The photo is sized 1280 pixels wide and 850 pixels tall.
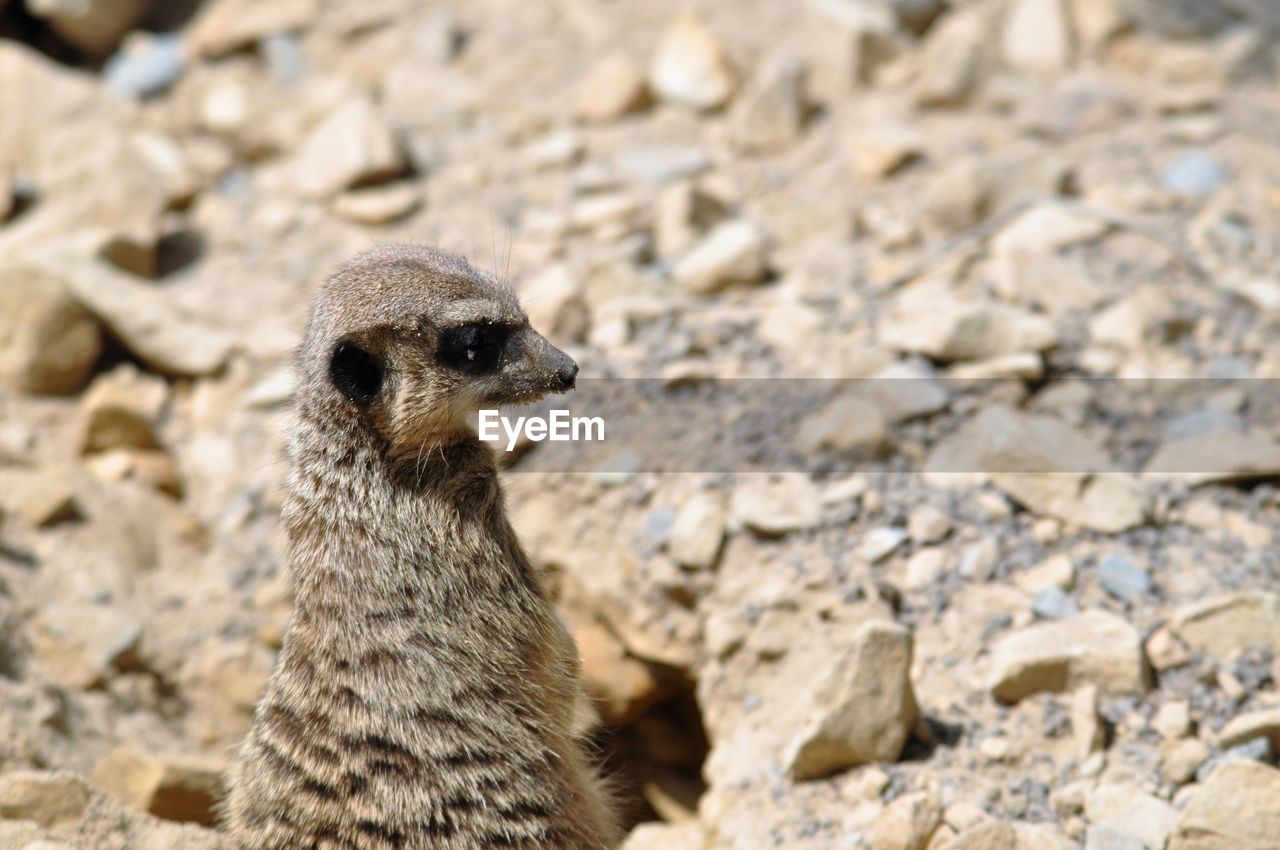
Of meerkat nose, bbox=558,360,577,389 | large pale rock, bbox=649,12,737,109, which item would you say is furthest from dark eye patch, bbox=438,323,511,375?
large pale rock, bbox=649,12,737,109

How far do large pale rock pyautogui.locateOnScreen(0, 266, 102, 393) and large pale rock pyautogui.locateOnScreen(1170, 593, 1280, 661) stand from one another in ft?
11.3

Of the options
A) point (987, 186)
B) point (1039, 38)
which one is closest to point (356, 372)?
point (987, 186)

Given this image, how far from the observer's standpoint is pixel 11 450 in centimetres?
391

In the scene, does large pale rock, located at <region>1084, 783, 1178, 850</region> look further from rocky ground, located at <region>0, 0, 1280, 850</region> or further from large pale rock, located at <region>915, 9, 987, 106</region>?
large pale rock, located at <region>915, 9, 987, 106</region>

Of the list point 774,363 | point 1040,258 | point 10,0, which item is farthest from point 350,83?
point 1040,258

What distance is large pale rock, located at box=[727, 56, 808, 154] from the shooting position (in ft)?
15.0

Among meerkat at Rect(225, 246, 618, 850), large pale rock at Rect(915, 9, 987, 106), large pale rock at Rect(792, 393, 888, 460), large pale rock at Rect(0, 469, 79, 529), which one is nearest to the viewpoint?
meerkat at Rect(225, 246, 618, 850)

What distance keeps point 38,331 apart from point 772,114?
8.51 feet

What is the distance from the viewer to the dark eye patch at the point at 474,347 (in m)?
2.40

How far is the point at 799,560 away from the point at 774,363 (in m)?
0.71

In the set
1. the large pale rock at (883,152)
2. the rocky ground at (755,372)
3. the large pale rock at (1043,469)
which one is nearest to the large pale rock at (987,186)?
the rocky ground at (755,372)

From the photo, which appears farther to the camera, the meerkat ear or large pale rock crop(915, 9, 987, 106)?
large pale rock crop(915, 9, 987, 106)

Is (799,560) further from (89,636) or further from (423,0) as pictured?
(423,0)

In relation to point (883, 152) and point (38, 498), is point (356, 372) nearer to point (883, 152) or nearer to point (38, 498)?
point (38, 498)
